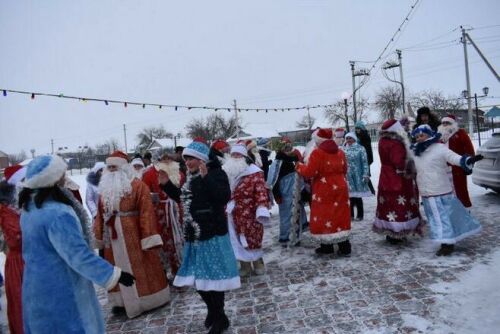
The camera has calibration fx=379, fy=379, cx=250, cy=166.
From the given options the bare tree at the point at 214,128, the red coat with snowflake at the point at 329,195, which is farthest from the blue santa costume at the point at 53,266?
the bare tree at the point at 214,128

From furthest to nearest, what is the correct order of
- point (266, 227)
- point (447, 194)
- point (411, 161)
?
point (266, 227) → point (411, 161) → point (447, 194)

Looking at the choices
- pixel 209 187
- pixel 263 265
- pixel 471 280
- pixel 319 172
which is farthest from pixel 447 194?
pixel 209 187

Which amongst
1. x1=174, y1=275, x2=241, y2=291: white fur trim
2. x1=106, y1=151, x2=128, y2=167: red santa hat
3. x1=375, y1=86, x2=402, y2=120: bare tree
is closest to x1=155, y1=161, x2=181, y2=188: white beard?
x1=106, y1=151, x2=128, y2=167: red santa hat

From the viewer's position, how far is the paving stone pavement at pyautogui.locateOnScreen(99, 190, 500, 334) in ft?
11.9

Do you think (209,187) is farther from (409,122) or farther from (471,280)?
(409,122)

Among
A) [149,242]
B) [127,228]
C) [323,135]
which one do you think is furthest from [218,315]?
[323,135]

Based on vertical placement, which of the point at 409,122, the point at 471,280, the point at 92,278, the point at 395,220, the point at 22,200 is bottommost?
the point at 471,280

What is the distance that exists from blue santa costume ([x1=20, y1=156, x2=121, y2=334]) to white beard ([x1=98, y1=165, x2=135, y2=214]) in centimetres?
161

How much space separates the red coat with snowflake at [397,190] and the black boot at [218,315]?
314 cm

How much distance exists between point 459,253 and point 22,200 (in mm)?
5083

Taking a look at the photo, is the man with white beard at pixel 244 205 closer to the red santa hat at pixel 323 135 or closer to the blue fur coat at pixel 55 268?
the red santa hat at pixel 323 135

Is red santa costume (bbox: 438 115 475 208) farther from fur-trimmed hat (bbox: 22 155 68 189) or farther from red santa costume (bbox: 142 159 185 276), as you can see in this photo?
fur-trimmed hat (bbox: 22 155 68 189)

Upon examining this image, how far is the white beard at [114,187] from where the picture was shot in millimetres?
4105

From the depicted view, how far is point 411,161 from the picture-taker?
213 inches
